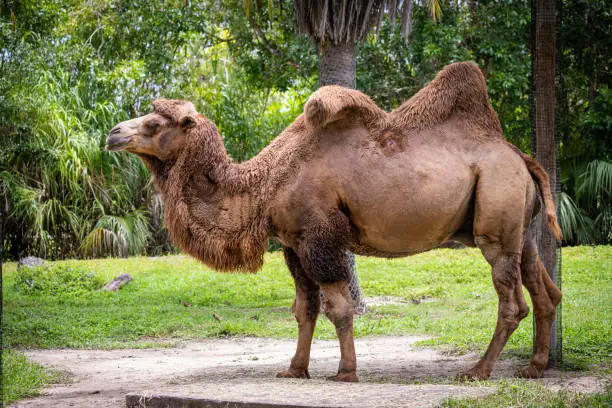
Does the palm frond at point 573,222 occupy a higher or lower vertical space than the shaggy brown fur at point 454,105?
lower

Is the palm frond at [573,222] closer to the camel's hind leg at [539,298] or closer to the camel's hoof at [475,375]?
A: the camel's hind leg at [539,298]

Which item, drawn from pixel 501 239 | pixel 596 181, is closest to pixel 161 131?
pixel 501 239

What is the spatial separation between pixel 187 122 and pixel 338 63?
496cm

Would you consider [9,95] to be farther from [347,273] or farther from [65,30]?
[347,273]

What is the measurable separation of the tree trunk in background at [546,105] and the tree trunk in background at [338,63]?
392cm

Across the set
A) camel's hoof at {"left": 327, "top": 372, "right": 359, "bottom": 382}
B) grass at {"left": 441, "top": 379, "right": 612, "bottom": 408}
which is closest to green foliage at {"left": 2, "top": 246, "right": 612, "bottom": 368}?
grass at {"left": 441, "top": 379, "right": 612, "bottom": 408}

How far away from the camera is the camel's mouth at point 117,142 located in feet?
23.0

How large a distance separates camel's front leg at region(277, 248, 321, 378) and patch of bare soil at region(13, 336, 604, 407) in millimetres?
231

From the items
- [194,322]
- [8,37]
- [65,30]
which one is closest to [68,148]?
[8,37]

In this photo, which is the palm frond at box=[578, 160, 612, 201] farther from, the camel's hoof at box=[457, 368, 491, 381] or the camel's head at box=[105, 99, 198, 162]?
the camel's head at box=[105, 99, 198, 162]

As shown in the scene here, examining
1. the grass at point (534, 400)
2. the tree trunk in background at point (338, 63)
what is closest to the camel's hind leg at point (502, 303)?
the grass at point (534, 400)

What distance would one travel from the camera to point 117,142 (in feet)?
23.0

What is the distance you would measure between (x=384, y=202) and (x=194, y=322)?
5367mm

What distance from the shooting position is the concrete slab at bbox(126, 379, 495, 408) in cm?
541
